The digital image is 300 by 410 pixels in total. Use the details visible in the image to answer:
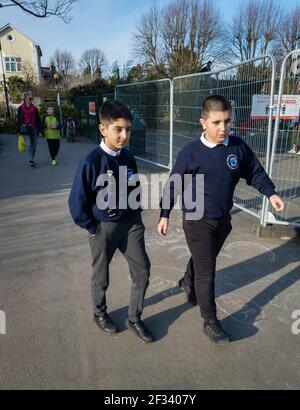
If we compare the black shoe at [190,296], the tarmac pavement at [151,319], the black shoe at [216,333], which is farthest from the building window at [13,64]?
the black shoe at [216,333]

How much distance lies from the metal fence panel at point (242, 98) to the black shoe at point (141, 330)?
2.76 m

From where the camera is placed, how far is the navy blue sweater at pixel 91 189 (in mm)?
2426

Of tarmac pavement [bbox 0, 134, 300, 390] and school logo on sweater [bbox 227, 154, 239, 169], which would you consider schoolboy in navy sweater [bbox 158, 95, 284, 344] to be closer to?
school logo on sweater [bbox 227, 154, 239, 169]

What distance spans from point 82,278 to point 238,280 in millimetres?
1651

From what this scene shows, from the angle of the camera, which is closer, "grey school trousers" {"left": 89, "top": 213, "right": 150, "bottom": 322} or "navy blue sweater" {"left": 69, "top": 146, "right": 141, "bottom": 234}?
"navy blue sweater" {"left": 69, "top": 146, "right": 141, "bottom": 234}

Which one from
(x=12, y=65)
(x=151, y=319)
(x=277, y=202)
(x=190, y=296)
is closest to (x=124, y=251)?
(x=151, y=319)

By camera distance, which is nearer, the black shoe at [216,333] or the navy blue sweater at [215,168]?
the navy blue sweater at [215,168]

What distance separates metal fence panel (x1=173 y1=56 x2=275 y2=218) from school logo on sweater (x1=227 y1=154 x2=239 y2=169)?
2053 millimetres

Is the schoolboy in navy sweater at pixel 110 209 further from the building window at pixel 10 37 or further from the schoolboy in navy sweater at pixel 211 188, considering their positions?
the building window at pixel 10 37

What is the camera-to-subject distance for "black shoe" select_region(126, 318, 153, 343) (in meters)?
2.70

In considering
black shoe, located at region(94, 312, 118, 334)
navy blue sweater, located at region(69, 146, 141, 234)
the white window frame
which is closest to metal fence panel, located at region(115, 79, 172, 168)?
navy blue sweater, located at region(69, 146, 141, 234)

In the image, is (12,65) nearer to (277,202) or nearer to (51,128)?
(51,128)

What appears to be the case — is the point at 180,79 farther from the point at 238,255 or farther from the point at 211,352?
the point at 211,352

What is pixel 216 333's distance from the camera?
2709mm
